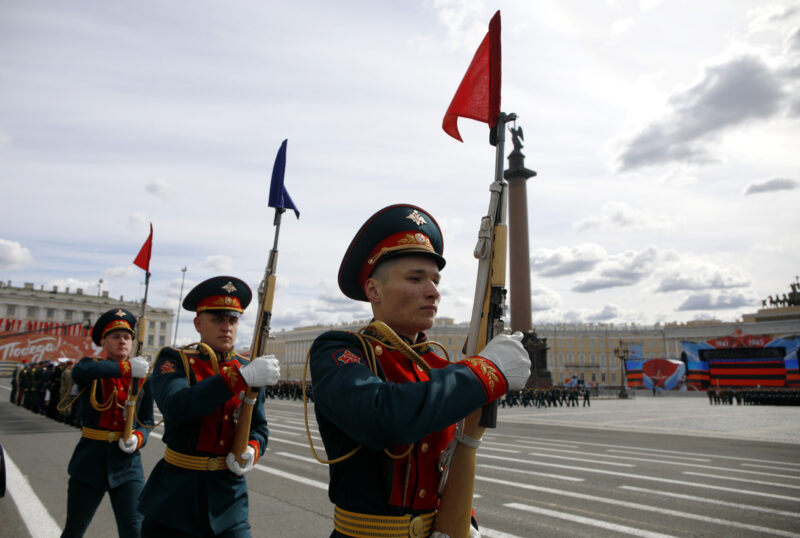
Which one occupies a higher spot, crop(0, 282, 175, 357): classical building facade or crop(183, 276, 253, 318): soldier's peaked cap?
crop(0, 282, 175, 357): classical building facade

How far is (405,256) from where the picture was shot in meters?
1.97

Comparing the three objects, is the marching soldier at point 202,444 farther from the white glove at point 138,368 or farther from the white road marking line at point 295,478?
the white road marking line at point 295,478

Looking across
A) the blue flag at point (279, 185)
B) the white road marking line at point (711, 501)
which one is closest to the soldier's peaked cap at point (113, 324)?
the blue flag at point (279, 185)

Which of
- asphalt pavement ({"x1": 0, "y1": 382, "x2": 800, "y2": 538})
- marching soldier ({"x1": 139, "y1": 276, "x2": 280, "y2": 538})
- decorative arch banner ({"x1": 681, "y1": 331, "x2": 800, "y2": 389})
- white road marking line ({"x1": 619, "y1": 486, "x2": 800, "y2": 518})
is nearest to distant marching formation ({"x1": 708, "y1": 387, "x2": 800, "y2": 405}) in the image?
decorative arch banner ({"x1": 681, "y1": 331, "x2": 800, "y2": 389})

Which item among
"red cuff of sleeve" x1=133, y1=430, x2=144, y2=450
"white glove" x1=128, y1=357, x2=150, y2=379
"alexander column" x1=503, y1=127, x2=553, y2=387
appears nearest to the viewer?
"red cuff of sleeve" x1=133, y1=430, x2=144, y2=450

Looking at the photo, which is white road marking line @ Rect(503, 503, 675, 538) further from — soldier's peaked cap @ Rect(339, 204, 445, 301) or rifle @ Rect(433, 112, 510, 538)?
soldier's peaked cap @ Rect(339, 204, 445, 301)

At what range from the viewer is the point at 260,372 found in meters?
2.95

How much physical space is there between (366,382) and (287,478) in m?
8.05

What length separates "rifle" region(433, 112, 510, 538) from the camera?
1685 mm

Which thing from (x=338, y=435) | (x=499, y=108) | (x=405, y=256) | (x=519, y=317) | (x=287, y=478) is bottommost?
(x=287, y=478)

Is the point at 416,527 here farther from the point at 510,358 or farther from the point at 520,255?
the point at 520,255

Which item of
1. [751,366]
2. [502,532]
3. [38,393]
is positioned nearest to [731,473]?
[502,532]

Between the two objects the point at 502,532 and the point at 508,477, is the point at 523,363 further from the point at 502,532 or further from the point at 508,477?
the point at 508,477

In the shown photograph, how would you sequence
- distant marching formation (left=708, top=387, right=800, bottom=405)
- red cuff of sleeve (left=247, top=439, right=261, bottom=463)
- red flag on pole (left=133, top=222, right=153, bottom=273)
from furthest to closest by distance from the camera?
distant marching formation (left=708, top=387, right=800, bottom=405), red flag on pole (left=133, top=222, right=153, bottom=273), red cuff of sleeve (left=247, top=439, right=261, bottom=463)
